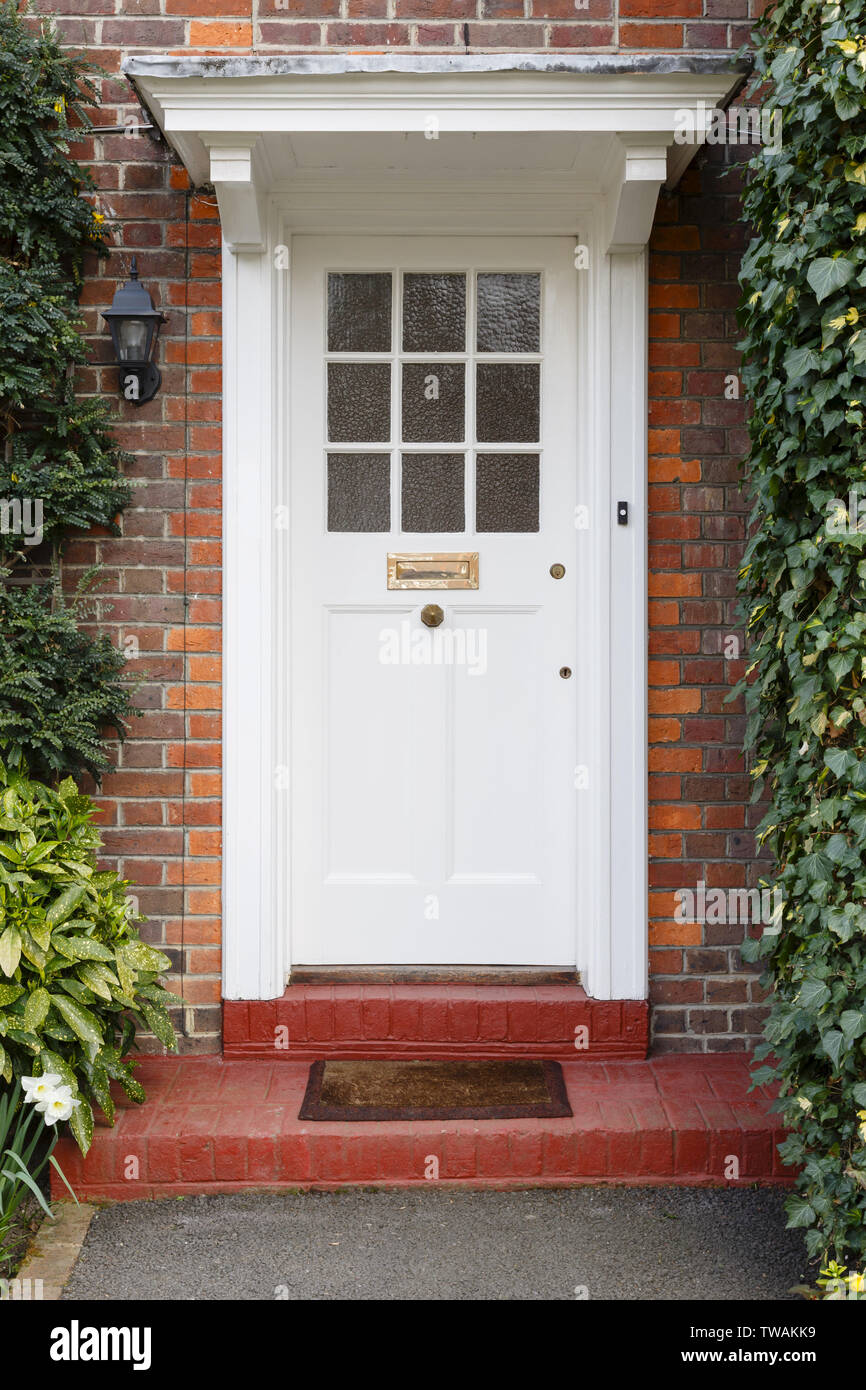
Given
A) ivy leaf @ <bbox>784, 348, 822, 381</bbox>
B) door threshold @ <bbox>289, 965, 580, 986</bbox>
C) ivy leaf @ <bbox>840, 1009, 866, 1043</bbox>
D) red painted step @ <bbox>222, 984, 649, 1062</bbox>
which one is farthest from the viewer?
door threshold @ <bbox>289, 965, 580, 986</bbox>

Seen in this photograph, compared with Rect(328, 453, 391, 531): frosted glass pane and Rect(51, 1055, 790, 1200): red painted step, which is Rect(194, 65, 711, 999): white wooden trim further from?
Rect(51, 1055, 790, 1200): red painted step

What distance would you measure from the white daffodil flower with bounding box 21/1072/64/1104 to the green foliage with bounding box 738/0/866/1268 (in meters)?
1.63

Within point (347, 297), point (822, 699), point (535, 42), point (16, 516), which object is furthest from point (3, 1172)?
point (535, 42)

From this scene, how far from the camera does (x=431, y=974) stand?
337 cm

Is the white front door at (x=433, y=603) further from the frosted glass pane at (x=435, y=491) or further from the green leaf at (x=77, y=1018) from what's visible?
the green leaf at (x=77, y=1018)

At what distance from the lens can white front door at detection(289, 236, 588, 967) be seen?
340cm

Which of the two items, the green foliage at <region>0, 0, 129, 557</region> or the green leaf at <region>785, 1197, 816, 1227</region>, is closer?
the green leaf at <region>785, 1197, 816, 1227</region>

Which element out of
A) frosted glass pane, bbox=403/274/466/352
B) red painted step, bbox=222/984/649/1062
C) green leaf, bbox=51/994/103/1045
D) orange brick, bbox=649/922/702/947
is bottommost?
red painted step, bbox=222/984/649/1062

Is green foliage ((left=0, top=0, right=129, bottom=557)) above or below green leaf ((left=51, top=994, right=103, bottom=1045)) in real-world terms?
above

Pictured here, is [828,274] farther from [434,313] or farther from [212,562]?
Answer: [212,562]

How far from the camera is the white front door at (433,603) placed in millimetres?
3400

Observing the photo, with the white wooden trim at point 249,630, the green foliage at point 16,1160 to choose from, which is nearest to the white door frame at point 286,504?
the white wooden trim at point 249,630

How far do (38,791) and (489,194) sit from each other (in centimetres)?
220

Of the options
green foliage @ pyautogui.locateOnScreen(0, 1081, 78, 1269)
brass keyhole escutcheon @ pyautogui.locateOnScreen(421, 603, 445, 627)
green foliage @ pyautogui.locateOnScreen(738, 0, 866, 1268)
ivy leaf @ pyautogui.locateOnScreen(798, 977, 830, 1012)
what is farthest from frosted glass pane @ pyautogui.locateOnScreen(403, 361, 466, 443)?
green foliage @ pyautogui.locateOnScreen(0, 1081, 78, 1269)
